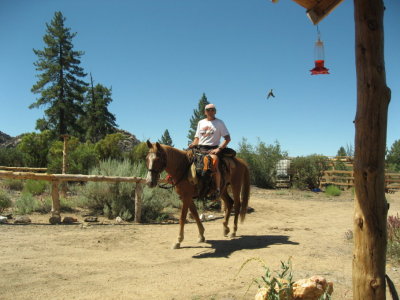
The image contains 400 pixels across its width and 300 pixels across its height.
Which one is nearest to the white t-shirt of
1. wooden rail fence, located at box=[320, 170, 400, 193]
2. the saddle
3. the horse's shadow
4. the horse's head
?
the saddle

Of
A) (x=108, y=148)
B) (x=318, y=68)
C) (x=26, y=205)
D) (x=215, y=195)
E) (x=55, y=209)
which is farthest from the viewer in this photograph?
(x=108, y=148)

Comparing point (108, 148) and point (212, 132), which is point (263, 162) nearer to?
point (108, 148)

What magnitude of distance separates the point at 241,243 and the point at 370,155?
4.11 metres

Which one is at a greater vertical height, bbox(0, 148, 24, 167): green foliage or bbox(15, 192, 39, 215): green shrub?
bbox(0, 148, 24, 167): green foliage

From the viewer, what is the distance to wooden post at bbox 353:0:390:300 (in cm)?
250

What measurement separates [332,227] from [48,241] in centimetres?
662

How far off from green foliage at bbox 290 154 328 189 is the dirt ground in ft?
40.8

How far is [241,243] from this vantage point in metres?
6.15

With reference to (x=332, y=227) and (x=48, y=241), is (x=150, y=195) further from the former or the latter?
(x=332, y=227)

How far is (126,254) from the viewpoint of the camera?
5.18 metres

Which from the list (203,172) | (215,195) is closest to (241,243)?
(215,195)

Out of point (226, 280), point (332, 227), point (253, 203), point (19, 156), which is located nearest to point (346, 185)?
point (253, 203)

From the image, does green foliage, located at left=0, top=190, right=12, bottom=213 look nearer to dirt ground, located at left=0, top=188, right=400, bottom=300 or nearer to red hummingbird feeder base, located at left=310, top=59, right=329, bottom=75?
dirt ground, located at left=0, top=188, right=400, bottom=300

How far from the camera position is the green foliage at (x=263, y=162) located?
20.6 metres
